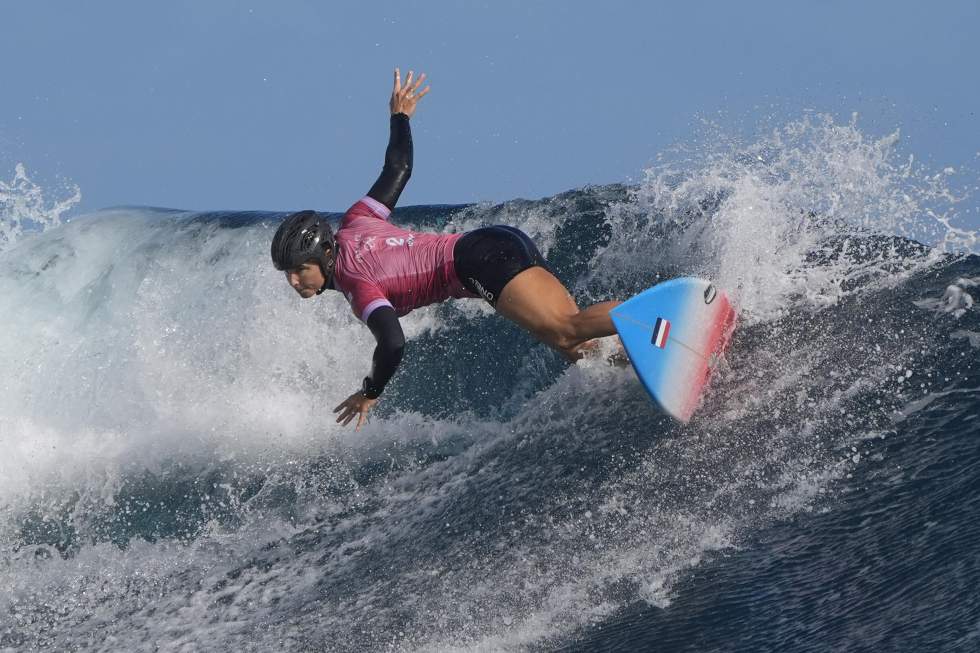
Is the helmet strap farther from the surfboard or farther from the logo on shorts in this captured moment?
the surfboard

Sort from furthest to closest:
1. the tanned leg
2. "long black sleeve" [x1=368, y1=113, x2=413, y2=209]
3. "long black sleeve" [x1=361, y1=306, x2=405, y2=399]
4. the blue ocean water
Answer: "long black sleeve" [x1=368, y1=113, x2=413, y2=209]
the tanned leg
"long black sleeve" [x1=361, y1=306, x2=405, y2=399]
the blue ocean water

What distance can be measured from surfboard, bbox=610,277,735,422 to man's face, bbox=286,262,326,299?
1369mm

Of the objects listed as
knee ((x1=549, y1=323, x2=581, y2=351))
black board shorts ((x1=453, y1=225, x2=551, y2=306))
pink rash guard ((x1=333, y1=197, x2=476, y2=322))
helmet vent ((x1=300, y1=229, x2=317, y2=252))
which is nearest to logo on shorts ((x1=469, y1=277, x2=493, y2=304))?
black board shorts ((x1=453, y1=225, x2=551, y2=306))

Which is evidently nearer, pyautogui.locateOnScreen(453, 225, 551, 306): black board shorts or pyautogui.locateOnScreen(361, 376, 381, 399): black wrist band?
pyautogui.locateOnScreen(361, 376, 381, 399): black wrist band

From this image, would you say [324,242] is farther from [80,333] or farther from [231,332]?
[80,333]

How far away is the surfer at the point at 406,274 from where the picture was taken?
458 centimetres

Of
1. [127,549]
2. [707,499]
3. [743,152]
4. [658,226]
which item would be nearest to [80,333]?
[127,549]

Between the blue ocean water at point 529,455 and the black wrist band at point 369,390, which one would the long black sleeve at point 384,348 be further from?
the blue ocean water at point 529,455

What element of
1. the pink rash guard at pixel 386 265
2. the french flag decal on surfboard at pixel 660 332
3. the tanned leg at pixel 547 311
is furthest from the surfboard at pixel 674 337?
the pink rash guard at pixel 386 265

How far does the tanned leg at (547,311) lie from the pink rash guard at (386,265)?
0.32m

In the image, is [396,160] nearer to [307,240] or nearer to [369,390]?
[307,240]

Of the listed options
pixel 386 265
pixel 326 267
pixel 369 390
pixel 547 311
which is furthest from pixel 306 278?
pixel 547 311

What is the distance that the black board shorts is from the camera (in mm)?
4836

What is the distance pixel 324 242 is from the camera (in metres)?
4.64
